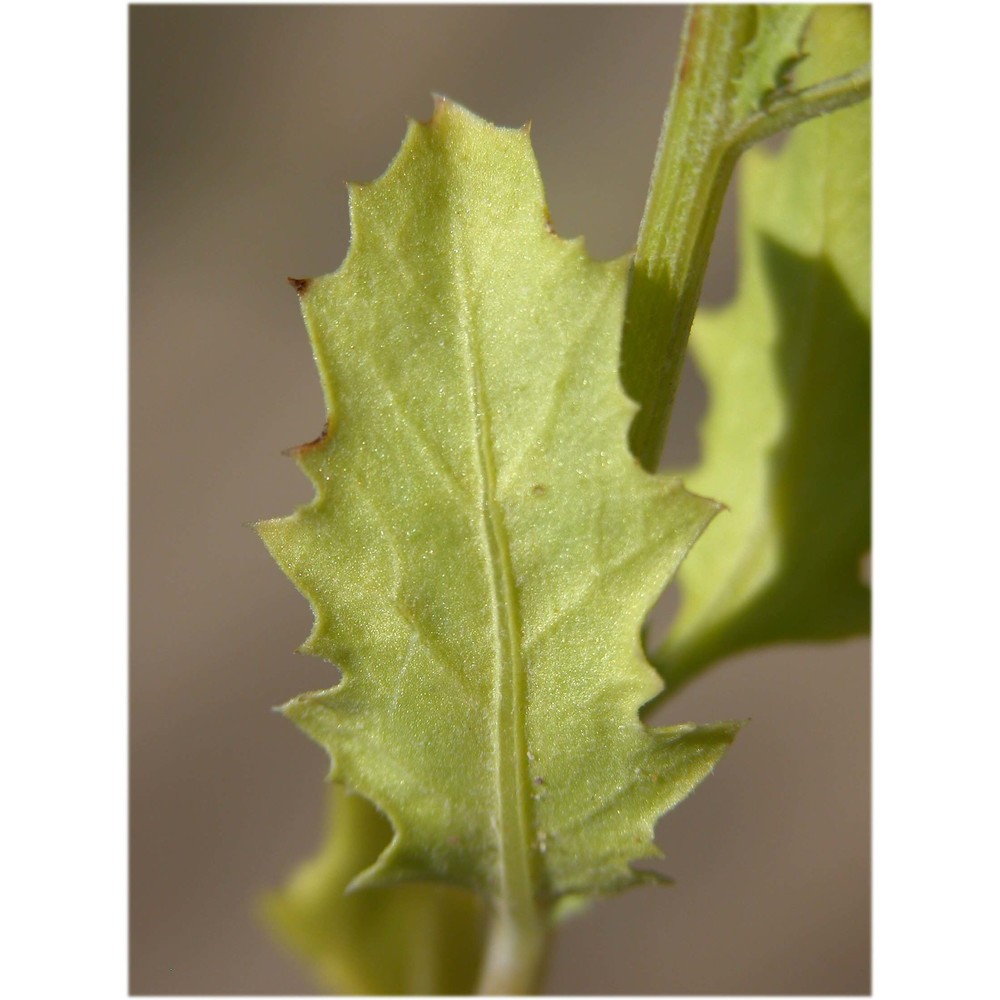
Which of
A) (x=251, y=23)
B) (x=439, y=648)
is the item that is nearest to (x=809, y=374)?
(x=439, y=648)

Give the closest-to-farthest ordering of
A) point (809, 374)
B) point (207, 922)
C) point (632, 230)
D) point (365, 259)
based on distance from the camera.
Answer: point (365, 259)
point (809, 374)
point (207, 922)
point (632, 230)

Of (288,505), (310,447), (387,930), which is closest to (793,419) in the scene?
(310,447)

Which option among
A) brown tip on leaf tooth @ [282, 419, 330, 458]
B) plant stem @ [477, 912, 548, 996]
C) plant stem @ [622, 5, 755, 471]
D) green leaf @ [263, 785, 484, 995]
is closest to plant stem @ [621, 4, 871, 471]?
plant stem @ [622, 5, 755, 471]

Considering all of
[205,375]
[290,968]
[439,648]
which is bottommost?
[290,968]

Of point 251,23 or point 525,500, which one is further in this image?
point 251,23

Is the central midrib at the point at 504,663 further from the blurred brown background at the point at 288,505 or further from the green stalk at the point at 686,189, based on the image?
the blurred brown background at the point at 288,505

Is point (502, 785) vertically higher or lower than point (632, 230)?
lower

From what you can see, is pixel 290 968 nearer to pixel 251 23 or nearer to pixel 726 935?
pixel 726 935

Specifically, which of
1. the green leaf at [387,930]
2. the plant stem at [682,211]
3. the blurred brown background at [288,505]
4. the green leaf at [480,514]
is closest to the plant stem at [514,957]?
the green leaf at [387,930]
